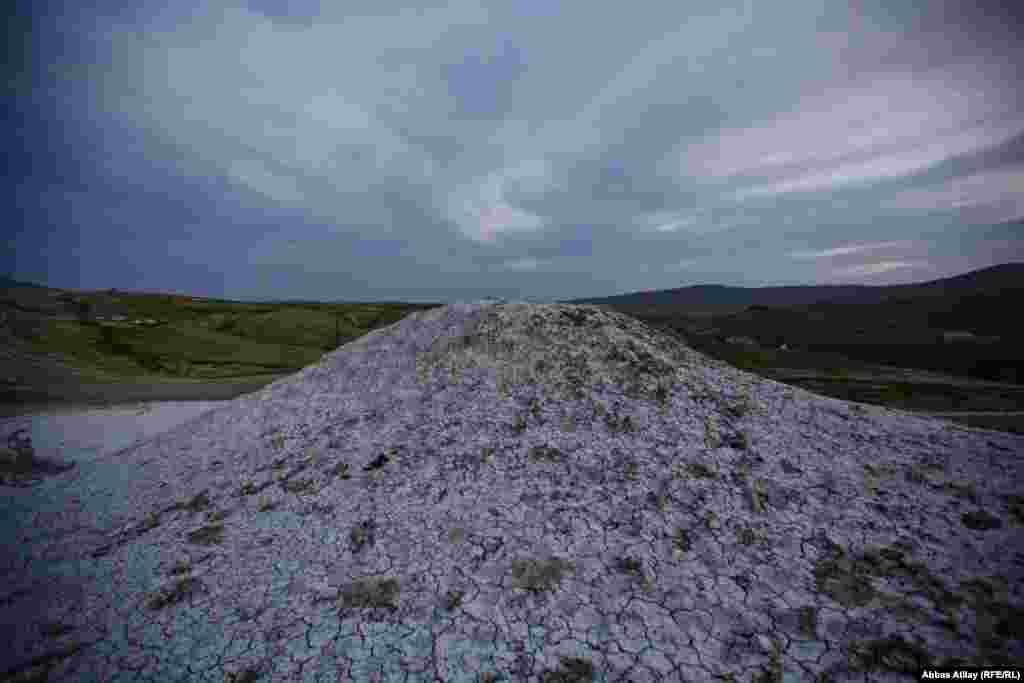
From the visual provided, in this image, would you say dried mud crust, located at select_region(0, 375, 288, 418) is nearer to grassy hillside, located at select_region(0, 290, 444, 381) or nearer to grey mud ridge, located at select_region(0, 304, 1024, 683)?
grassy hillside, located at select_region(0, 290, 444, 381)

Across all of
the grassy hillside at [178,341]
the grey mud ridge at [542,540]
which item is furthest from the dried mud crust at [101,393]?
the grey mud ridge at [542,540]

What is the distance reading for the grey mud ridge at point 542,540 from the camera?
6.05 metres

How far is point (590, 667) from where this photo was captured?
5797mm

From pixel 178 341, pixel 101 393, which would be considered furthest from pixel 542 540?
pixel 178 341

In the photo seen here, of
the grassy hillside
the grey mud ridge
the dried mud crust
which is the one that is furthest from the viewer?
the grassy hillside

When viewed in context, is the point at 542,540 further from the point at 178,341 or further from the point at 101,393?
the point at 178,341

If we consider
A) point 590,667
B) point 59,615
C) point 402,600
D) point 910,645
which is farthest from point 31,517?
point 910,645

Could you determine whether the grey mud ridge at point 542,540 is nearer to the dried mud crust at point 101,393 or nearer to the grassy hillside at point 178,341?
the dried mud crust at point 101,393

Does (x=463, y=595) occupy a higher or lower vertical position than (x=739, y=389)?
lower

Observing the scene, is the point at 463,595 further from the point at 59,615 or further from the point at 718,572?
the point at 59,615

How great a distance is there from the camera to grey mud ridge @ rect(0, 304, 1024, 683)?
19.9 ft

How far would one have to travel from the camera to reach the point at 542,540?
7992 millimetres

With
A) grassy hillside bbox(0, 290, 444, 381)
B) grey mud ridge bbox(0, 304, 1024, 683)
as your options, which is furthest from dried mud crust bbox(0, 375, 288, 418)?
grey mud ridge bbox(0, 304, 1024, 683)

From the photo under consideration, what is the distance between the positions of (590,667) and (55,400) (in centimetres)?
3398
